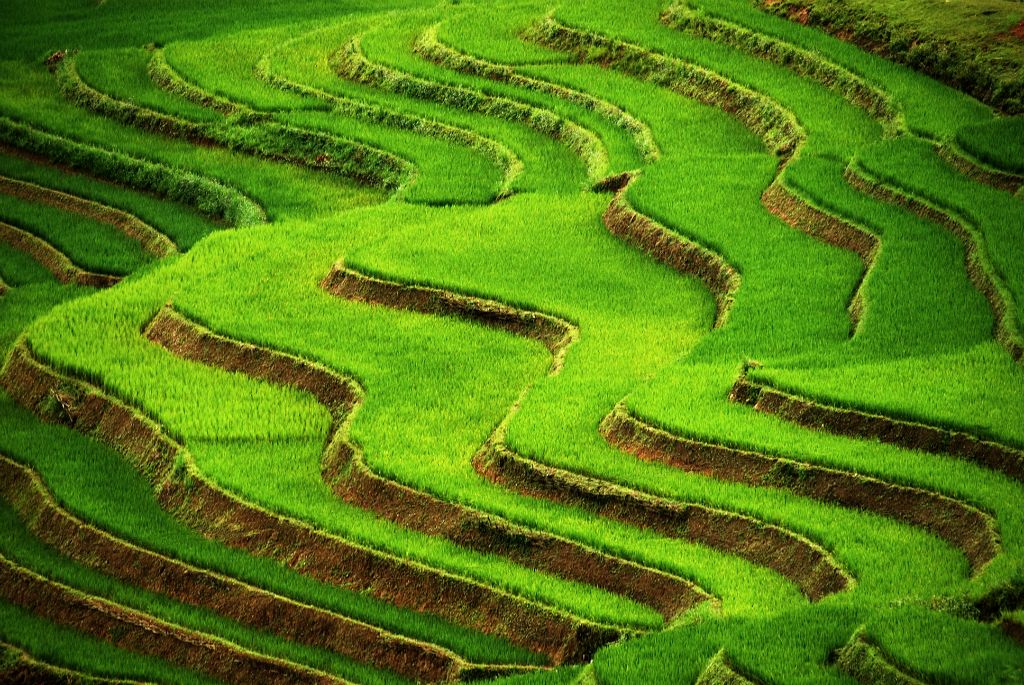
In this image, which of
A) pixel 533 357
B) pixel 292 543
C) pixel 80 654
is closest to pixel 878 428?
pixel 533 357

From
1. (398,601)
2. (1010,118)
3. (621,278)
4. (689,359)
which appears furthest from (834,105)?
(398,601)

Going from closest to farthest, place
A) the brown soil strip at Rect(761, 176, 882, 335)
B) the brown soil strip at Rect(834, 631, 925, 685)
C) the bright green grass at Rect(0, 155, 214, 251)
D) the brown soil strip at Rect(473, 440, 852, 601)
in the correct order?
1. the brown soil strip at Rect(834, 631, 925, 685)
2. the brown soil strip at Rect(473, 440, 852, 601)
3. the brown soil strip at Rect(761, 176, 882, 335)
4. the bright green grass at Rect(0, 155, 214, 251)

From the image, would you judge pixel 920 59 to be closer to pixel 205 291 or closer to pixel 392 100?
pixel 392 100

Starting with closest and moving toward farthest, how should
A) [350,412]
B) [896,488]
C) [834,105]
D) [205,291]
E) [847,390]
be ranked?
[896,488] → [847,390] → [350,412] → [205,291] → [834,105]

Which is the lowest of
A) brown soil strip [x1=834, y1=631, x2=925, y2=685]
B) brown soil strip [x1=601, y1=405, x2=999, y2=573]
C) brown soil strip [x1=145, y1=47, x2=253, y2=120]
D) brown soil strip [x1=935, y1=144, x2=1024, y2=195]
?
brown soil strip [x1=145, y1=47, x2=253, y2=120]

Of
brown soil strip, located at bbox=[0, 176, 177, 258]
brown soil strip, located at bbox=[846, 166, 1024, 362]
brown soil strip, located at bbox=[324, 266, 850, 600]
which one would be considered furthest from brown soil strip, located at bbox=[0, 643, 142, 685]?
brown soil strip, located at bbox=[0, 176, 177, 258]

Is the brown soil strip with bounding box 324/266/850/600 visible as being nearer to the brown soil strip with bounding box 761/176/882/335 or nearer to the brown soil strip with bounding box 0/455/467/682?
the brown soil strip with bounding box 0/455/467/682

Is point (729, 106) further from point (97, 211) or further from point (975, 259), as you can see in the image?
point (97, 211)
